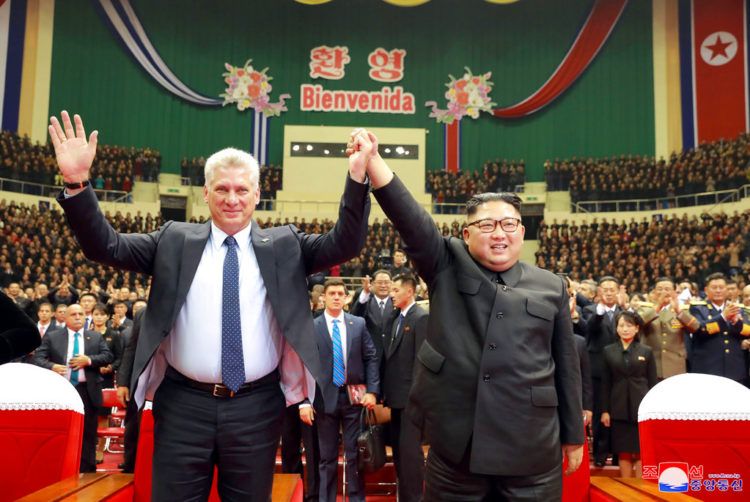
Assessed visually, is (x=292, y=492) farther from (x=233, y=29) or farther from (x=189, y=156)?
(x=233, y=29)

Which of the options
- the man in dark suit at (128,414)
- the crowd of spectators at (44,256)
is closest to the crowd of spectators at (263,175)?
the crowd of spectators at (44,256)

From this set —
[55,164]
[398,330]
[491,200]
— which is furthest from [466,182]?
[491,200]

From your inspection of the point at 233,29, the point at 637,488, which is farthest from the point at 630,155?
the point at 637,488

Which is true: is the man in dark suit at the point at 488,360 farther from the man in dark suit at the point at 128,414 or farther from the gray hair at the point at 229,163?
the man in dark suit at the point at 128,414

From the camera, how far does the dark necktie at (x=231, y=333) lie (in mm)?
2037

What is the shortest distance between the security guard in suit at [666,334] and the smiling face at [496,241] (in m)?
4.43

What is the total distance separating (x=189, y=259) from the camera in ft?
6.97

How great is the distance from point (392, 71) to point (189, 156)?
23.5 feet

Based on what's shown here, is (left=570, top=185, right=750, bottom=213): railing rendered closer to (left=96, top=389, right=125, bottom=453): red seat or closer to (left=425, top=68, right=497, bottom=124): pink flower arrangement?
(left=425, top=68, right=497, bottom=124): pink flower arrangement

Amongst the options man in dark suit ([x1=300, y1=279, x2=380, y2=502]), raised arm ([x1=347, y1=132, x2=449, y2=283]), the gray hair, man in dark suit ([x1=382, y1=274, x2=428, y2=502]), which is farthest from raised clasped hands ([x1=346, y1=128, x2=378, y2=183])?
man in dark suit ([x1=300, y1=279, x2=380, y2=502])

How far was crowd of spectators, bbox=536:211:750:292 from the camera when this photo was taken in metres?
14.8

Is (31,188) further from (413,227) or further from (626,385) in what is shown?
(413,227)

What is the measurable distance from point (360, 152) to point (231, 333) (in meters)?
0.64

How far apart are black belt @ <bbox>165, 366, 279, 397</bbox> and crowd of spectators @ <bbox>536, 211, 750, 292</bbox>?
12960 millimetres
